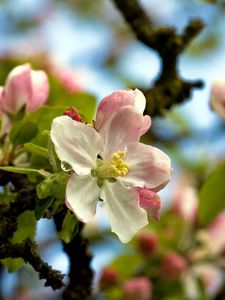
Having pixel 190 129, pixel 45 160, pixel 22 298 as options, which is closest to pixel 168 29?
pixel 45 160

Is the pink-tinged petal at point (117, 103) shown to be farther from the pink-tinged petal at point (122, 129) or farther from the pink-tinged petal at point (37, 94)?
the pink-tinged petal at point (37, 94)

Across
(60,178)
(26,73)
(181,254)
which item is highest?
(60,178)

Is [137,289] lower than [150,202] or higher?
lower

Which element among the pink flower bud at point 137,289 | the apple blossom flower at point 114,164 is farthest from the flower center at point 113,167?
the pink flower bud at point 137,289

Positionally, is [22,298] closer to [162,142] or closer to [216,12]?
[162,142]

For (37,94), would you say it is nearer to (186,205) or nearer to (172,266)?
(172,266)

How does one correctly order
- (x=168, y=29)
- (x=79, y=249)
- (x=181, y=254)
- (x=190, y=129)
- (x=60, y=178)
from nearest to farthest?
(x=60, y=178) → (x=79, y=249) → (x=168, y=29) → (x=181, y=254) → (x=190, y=129)

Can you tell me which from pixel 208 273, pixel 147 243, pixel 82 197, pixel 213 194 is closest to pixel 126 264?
pixel 147 243
